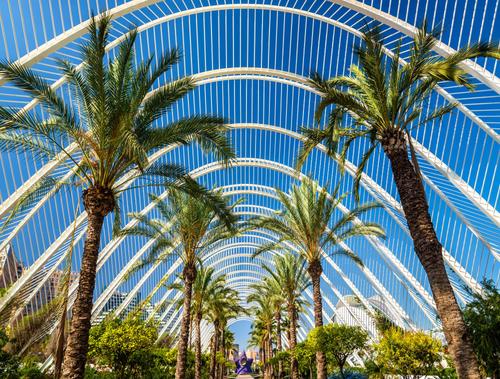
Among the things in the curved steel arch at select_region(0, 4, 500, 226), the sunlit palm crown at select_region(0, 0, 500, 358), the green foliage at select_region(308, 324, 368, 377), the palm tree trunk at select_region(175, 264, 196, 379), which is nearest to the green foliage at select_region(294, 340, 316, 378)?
the green foliage at select_region(308, 324, 368, 377)

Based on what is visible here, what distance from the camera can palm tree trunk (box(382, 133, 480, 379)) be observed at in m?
7.25

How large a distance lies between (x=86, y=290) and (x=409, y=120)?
8.95m

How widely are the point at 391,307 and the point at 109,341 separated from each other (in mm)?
18955

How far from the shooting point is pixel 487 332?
9688 millimetres

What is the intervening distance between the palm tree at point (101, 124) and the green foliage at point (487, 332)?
7.86m

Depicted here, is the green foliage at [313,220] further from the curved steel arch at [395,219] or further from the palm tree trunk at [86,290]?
the palm tree trunk at [86,290]

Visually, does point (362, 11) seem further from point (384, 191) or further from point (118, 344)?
point (118, 344)

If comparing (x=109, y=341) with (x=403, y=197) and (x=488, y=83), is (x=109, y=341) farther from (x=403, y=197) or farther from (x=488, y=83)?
(x=488, y=83)

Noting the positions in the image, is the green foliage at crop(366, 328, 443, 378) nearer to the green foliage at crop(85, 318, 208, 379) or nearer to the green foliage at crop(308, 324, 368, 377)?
the green foliage at crop(308, 324, 368, 377)

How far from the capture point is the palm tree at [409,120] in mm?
7664

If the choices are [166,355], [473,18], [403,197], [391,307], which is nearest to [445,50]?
[473,18]

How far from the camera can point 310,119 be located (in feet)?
78.1

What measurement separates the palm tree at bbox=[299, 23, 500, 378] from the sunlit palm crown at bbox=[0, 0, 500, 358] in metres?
0.09

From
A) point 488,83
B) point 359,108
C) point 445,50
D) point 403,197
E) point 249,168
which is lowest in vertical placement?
point 403,197
